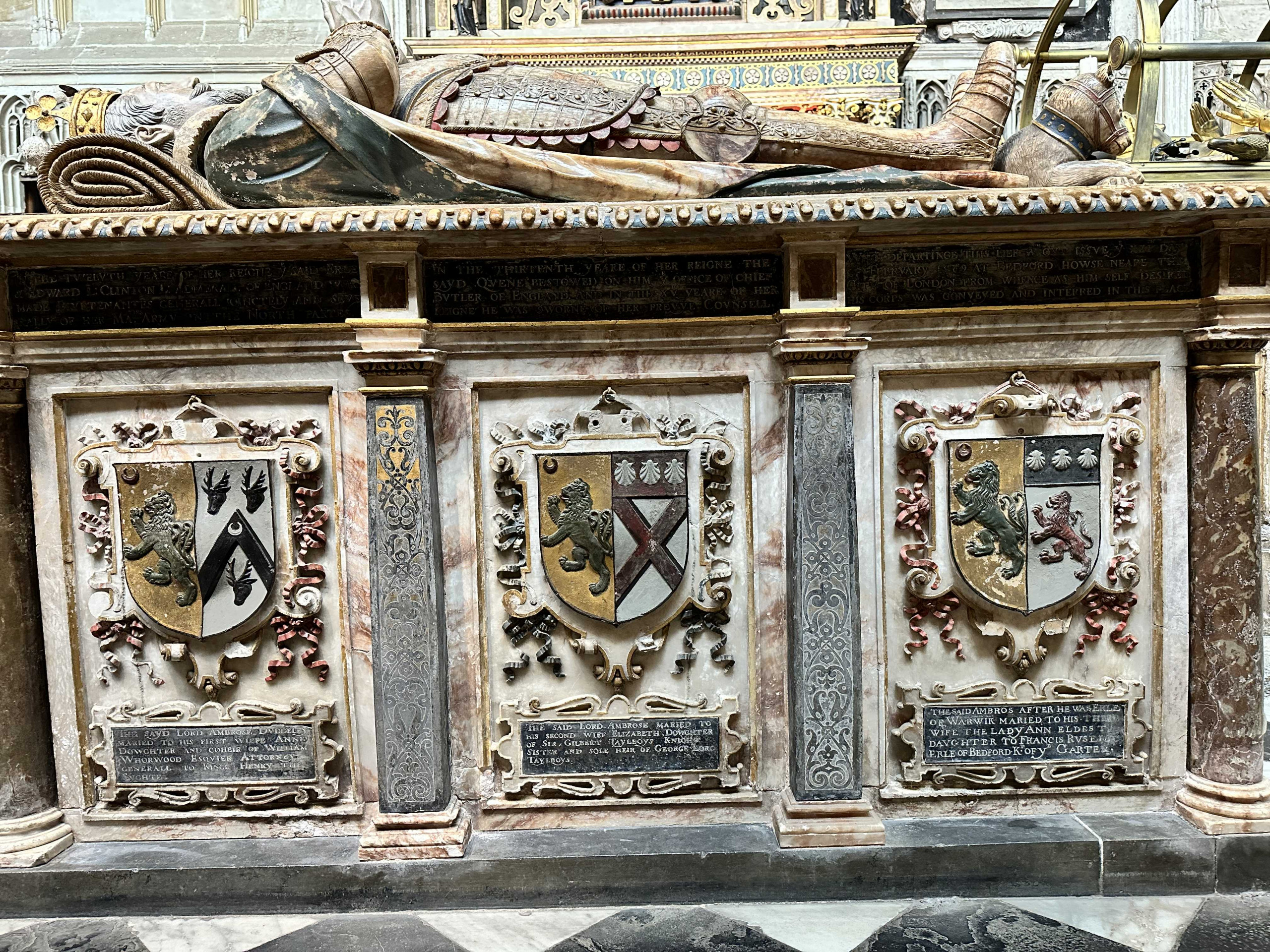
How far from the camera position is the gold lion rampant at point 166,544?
3.29 m

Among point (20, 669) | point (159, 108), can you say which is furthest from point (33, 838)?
point (159, 108)

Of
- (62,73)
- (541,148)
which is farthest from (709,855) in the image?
(62,73)

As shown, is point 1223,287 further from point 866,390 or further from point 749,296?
point 749,296

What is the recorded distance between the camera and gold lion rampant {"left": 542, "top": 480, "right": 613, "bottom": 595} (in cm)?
334

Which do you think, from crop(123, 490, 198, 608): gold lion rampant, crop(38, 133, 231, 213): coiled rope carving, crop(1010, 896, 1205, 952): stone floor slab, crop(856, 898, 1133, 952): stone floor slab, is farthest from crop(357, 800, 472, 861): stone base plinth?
crop(38, 133, 231, 213): coiled rope carving

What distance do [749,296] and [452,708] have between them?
203cm

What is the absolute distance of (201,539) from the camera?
3.32 meters

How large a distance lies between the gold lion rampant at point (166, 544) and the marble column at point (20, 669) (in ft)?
1.41

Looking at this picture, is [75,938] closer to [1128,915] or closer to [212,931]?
[212,931]

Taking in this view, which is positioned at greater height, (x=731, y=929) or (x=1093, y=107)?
(x=1093, y=107)

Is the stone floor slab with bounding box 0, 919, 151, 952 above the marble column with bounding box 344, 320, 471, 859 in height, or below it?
below

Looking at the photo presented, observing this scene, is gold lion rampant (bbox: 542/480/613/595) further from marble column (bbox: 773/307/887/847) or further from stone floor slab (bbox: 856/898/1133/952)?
stone floor slab (bbox: 856/898/1133/952)

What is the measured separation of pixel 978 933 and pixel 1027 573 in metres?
1.33

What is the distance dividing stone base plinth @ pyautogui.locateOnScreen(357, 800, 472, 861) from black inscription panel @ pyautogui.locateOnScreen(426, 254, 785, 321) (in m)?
1.94
